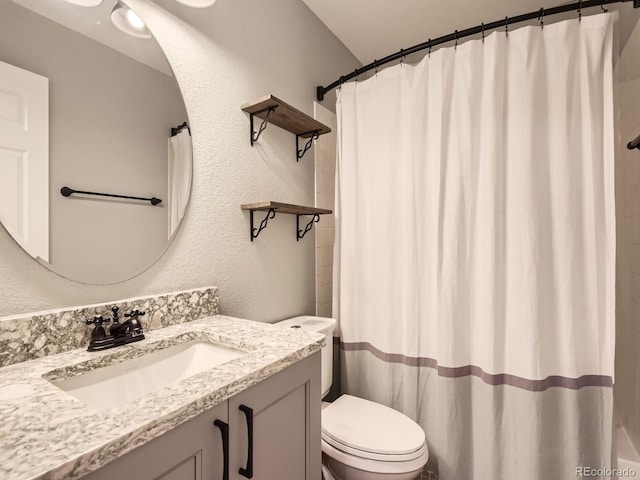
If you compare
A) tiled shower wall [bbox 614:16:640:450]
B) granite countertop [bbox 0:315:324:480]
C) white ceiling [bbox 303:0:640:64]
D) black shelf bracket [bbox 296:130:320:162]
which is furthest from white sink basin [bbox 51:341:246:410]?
tiled shower wall [bbox 614:16:640:450]

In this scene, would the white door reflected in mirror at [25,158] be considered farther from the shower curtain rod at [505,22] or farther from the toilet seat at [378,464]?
the shower curtain rod at [505,22]

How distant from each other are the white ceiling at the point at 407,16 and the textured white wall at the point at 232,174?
7.5 inches

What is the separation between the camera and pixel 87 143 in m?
0.93

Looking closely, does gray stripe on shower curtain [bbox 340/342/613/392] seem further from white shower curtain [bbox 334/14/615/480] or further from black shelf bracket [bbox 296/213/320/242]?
black shelf bracket [bbox 296/213/320/242]

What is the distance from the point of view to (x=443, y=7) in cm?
186

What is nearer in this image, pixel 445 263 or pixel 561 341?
pixel 561 341

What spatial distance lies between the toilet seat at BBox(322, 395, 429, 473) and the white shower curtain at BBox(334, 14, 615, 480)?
→ 239mm

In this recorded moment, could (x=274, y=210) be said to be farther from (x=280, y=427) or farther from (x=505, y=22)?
(x=505, y=22)

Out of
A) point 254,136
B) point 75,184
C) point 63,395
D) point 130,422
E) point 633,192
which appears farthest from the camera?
point 633,192

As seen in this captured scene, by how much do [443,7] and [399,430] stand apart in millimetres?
2189

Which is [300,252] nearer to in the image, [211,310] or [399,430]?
[211,310]

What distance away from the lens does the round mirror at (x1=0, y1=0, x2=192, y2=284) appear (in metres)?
0.81

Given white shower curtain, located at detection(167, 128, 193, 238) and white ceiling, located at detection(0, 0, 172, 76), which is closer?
white ceiling, located at detection(0, 0, 172, 76)

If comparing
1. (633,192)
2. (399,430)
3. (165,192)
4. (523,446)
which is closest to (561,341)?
(523,446)
